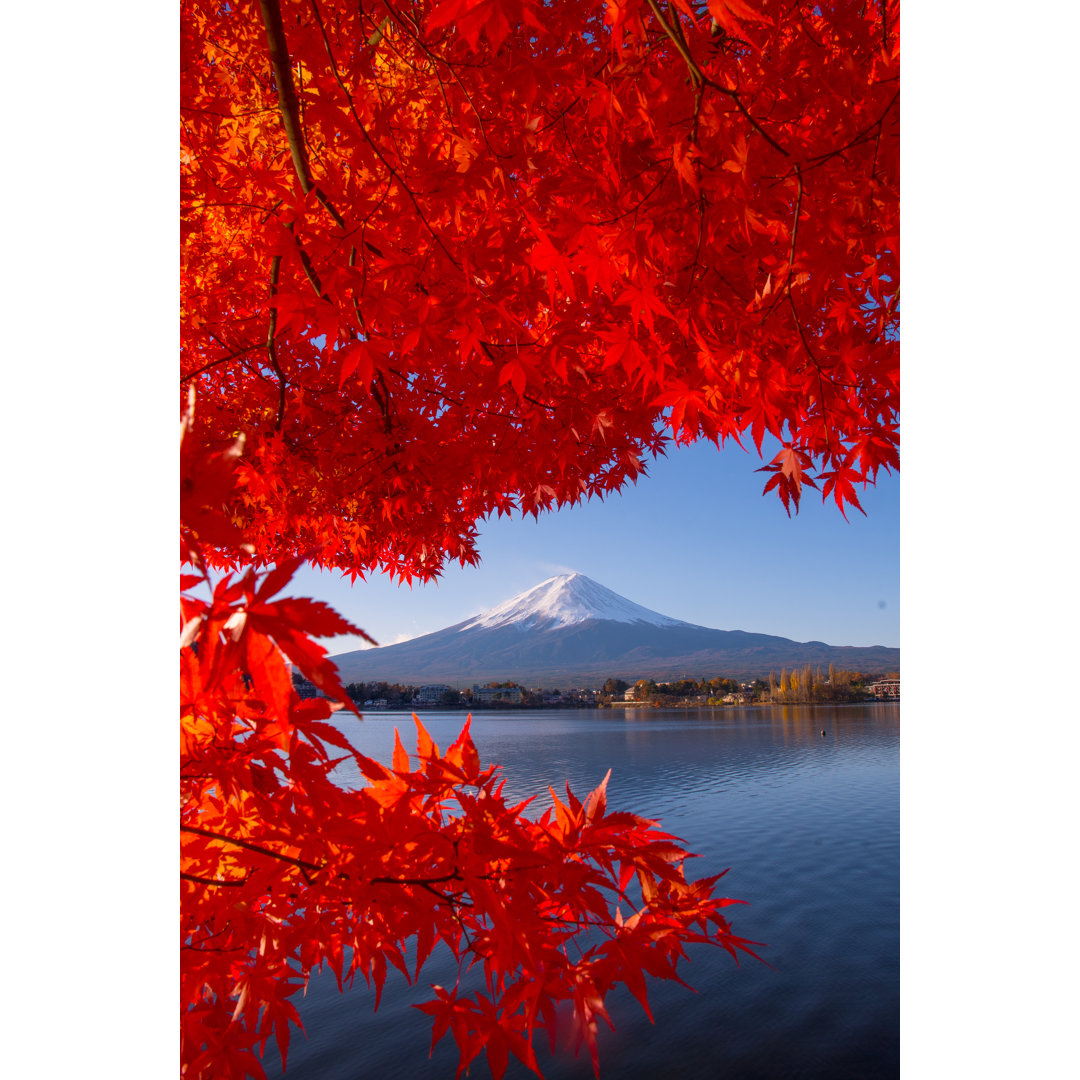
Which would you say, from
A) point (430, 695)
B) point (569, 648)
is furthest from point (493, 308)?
point (569, 648)

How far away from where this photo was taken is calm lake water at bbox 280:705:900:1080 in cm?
206

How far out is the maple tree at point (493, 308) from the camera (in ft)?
2.66

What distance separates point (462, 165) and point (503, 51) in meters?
0.40

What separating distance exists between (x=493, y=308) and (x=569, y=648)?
391 cm

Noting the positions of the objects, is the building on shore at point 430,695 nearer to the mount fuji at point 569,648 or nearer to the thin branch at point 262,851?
the mount fuji at point 569,648

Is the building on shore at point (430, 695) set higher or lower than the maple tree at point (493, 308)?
lower

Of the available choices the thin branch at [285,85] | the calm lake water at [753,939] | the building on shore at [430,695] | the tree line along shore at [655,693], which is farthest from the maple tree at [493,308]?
the building on shore at [430,695]

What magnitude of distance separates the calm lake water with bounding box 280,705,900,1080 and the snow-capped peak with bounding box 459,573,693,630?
818 mm

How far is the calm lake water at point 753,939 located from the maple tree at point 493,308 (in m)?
0.37

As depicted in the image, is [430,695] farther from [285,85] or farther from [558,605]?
[285,85]

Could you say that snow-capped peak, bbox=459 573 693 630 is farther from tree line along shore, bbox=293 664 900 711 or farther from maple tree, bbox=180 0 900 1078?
maple tree, bbox=180 0 900 1078

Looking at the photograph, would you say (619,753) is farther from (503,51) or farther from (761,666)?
(503,51)

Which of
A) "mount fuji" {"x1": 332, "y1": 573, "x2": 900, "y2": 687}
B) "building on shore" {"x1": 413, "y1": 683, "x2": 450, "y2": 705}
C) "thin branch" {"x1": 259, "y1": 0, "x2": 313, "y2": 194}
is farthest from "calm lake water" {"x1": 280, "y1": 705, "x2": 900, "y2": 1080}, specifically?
"thin branch" {"x1": 259, "y1": 0, "x2": 313, "y2": 194}
